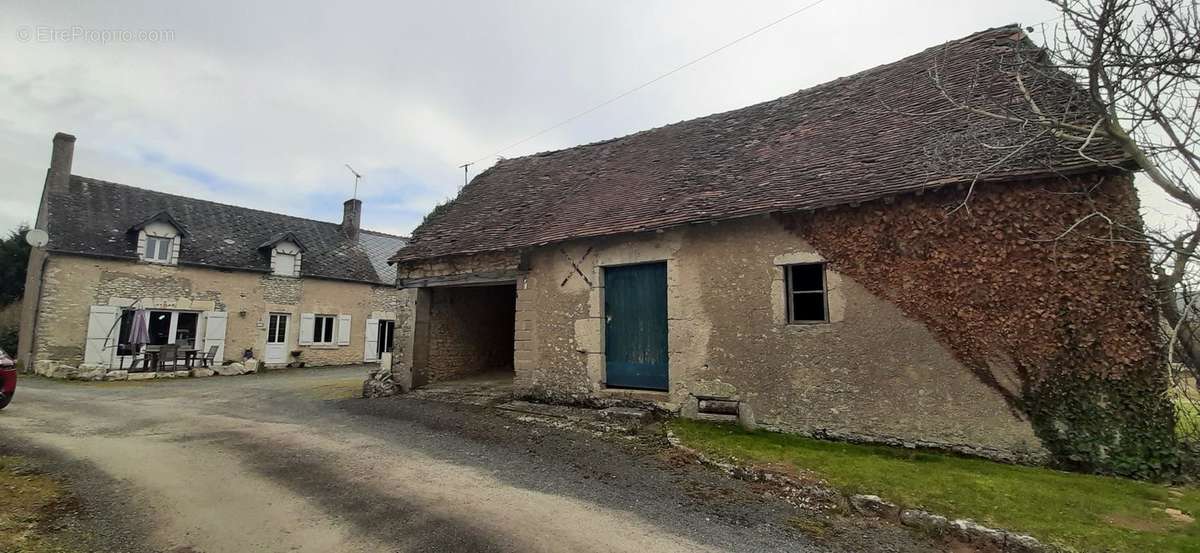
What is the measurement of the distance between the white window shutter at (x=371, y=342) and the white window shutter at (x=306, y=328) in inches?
84.9

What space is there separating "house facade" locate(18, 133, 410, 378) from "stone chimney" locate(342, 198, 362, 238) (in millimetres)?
1111

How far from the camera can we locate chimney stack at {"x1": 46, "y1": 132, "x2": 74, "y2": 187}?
54.6 feet

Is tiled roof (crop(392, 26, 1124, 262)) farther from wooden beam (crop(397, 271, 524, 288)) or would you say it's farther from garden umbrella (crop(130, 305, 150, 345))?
garden umbrella (crop(130, 305, 150, 345))

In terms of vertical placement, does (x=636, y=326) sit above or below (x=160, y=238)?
below

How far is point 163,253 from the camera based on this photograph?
1719cm

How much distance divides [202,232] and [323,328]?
5.27m

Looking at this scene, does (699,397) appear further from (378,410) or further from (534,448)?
(378,410)

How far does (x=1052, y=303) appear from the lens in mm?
5562

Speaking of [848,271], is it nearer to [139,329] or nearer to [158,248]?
[139,329]

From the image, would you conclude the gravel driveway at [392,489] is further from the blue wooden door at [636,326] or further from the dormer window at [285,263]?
the dormer window at [285,263]

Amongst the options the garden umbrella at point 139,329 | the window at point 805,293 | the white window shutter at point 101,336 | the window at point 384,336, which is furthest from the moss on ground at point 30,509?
the window at point 384,336

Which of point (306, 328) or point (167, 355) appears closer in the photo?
point (167, 355)

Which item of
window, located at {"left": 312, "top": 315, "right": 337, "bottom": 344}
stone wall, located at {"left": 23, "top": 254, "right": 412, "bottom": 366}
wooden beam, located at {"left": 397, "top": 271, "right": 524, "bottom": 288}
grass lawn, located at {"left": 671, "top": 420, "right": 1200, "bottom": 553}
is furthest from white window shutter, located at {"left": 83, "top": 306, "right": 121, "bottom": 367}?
grass lawn, located at {"left": 671, "top": 420, "right": 1200, "bottom": 553}

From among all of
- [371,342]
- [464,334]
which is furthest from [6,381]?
[371,342]
